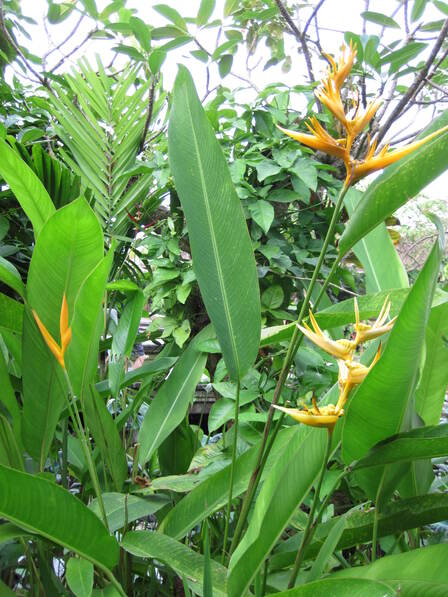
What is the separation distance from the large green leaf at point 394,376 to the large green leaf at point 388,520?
11 centimetres

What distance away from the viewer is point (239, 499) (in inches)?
31.9

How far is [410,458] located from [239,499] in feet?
1.37

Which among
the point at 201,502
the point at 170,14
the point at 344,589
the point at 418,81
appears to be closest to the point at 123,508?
the point at 201,502

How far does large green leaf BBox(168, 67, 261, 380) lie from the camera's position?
56cm

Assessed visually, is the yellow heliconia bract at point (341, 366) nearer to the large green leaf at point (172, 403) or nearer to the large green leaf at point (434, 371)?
the large green leaf at point (434, 371)

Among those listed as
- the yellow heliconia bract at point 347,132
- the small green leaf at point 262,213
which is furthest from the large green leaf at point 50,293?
the small green leaf at point 262,213

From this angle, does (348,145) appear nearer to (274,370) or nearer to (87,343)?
(87,343)

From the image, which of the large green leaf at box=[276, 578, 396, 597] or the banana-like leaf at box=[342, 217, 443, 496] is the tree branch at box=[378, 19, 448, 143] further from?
the large green leaf at box=[276, 578, 396, 597]

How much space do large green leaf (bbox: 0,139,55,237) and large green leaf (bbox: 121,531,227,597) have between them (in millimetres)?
441

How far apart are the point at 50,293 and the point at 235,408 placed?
270 mm

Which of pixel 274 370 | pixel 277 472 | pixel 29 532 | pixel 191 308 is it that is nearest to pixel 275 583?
pixel 277 472

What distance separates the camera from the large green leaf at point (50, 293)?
576 mm

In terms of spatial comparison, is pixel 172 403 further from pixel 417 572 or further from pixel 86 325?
pixel 417 572

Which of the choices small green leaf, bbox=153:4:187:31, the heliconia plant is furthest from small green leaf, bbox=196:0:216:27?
the heliconia plant
